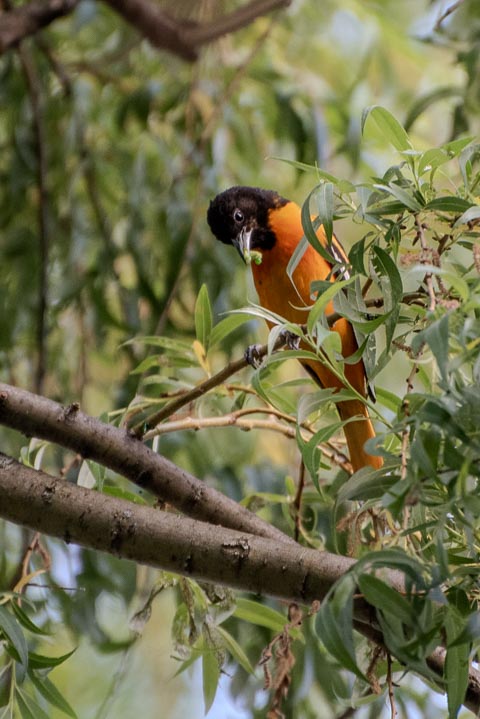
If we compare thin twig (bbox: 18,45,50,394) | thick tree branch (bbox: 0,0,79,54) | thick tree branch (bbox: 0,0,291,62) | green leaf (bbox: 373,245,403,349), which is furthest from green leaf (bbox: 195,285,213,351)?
thick tree branch (bbox: 0,0,291,62)

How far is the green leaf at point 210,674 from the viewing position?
4.84 ft

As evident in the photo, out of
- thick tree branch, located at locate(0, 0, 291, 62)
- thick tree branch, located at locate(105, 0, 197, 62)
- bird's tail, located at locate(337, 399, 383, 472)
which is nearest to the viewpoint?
bird's tail, located at locate(337, 399, 383, 472)

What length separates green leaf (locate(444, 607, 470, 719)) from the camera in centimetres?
105

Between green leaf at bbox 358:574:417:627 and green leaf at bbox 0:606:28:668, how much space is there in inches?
20.2

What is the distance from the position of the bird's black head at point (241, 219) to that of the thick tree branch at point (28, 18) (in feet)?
2.34

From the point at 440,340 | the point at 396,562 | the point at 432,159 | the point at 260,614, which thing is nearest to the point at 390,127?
the point at 432,159

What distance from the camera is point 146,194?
284 cm

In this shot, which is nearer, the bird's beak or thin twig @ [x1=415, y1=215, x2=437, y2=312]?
thin twig @ [x1=415, y1=215, x2=437, y2=312]

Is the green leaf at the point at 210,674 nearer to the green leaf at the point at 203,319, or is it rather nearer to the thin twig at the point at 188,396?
the thin twig at the point at 188,396

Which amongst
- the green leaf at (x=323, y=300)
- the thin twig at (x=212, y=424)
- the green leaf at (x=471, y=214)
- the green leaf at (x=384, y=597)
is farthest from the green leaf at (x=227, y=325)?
the green leaf at (x=384, y=597)

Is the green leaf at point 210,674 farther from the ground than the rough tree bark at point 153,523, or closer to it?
closer to it

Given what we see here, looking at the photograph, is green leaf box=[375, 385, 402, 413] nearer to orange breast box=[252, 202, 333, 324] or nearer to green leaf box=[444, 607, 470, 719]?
green leaf box=[444, 607, 470, 719]

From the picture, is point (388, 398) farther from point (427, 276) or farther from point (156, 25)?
point (156, 25)

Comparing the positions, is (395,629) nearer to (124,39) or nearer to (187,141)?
(187,141)
